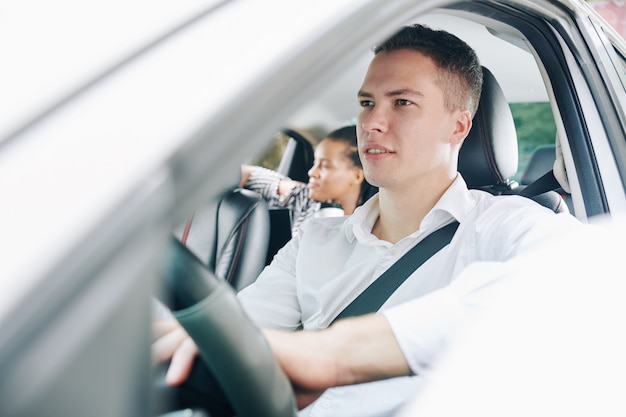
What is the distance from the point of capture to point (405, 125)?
171cm

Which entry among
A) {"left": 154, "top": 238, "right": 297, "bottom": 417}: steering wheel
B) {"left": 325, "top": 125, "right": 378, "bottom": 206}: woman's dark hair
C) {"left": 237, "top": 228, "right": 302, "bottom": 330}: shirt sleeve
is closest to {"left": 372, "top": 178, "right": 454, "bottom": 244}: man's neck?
{"left": 237, "top": 228, "right": 302, "bottom": 330}: shirt sleeve

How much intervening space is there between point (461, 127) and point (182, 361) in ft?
4.16

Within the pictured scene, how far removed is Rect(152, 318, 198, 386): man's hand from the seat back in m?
1.40

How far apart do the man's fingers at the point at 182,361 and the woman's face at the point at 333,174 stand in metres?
2.31

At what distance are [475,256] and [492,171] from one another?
70 centimetres

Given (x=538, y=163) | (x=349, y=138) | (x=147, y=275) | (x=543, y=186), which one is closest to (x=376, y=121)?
(x=543, y=186)

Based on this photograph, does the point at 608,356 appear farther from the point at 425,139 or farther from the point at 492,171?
the point at 492,171

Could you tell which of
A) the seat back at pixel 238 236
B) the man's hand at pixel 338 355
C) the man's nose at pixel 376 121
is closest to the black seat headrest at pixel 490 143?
the man's nose at pixel 376 121

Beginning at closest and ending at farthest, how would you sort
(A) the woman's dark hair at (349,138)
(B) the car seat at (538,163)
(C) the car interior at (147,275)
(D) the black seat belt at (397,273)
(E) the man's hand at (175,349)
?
(C) the car interior at (147,275)
(E) the man's hand at (175,349)
(D) the black seat belt at (397,273)
(A) the woman's dark hair at (349,138)
(B) the car seat at (538,163)

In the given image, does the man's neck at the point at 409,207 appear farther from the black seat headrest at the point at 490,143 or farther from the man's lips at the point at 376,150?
the black seat headrest at the point at 490,143

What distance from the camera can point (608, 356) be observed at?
1036 mm

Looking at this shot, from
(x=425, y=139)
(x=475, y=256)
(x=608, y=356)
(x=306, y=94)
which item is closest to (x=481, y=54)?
(x=425, y=139)

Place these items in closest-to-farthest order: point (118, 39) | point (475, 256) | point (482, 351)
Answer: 1. point (118, 39)
2. point (482, 351)
3. point (475, 256)

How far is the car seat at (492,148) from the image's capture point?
6.59 feet
